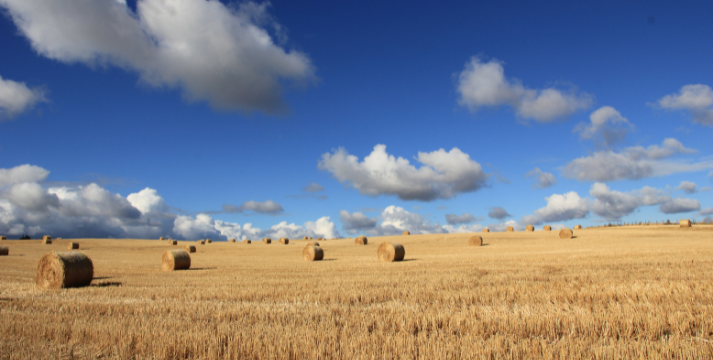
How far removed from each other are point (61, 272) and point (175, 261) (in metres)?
6.67

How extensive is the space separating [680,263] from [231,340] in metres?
15.0

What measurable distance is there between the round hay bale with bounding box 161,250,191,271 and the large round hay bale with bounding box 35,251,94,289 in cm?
598

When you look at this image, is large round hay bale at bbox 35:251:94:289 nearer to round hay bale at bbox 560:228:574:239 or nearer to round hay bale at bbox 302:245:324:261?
round hay bale at bbox 302:245:324:261

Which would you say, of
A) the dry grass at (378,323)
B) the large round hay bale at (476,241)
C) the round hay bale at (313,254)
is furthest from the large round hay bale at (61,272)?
the large round hay bale at (476,241)

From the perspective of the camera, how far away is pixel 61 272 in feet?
38.7

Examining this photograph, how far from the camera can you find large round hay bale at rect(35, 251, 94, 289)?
11.8 meters

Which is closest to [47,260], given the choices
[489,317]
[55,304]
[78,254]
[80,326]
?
[78,254]

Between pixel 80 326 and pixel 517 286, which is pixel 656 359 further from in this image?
pixel 80 326

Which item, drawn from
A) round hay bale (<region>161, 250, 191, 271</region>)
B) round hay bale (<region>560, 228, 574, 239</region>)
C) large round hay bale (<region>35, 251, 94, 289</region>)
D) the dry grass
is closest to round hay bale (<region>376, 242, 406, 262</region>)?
round hay bale (<region>161, 250, 191, 271</region>)

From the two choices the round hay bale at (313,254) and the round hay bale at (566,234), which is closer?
the round hay bale at (313,254)

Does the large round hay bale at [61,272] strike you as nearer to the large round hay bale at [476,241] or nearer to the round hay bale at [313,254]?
the round hay bale at [313,254]

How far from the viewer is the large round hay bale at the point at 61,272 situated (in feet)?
38.7

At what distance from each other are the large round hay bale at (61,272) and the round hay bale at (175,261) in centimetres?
598

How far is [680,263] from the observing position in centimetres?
1349
